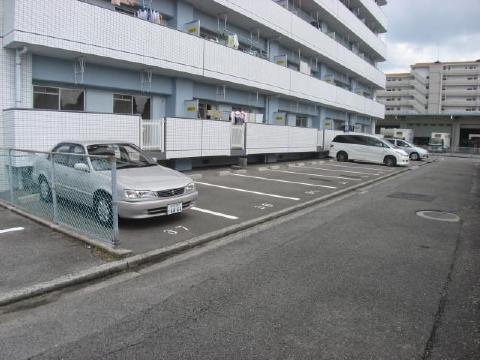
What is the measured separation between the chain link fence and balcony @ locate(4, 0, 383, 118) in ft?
12.4

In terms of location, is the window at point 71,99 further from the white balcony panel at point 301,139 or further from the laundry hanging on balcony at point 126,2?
the white balcony panel at point 301,139

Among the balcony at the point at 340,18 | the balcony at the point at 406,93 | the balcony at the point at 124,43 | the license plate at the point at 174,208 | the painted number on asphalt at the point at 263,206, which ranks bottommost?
the painted number on asphalt at the point at 263,206

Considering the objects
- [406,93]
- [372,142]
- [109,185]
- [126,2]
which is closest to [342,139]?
[372,142]

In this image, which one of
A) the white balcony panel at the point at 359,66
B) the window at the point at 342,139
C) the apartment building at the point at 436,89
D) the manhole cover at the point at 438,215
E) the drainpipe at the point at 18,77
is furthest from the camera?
the apartment building at the point at 436,89

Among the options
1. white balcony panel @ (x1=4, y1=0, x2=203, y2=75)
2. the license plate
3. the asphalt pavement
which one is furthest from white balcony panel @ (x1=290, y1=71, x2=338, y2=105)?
the asphalt pavement

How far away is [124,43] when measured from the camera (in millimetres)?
11727

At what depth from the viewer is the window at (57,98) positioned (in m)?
11.2

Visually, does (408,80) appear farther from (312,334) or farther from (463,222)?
(312,334)

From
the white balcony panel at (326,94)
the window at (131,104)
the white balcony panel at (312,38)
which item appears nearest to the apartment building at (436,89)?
the white balcony panel at (326,94)

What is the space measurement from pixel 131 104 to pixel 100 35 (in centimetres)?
307

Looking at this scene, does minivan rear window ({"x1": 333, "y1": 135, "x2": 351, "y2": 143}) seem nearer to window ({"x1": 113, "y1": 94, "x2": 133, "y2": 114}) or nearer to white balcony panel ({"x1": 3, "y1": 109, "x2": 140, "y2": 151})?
window ({"x1": 113, "y1": 94, "x2": 133, "y2": 114})

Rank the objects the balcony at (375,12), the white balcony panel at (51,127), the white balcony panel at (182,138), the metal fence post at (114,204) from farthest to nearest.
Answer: the balcony at (375,12)
the white balcony panel at (182,138)
the white balcony panel at (51,127)
the metal fence post at (114,204)

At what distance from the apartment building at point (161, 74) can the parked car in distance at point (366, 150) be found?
1583 millimetres

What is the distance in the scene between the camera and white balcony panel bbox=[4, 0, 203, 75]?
31.5 feet
